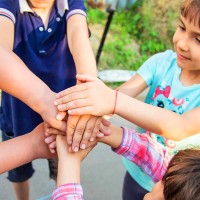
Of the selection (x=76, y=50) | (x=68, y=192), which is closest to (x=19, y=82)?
(x=76, y=50)

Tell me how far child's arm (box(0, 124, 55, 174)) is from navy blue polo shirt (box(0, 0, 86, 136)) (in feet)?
0.75

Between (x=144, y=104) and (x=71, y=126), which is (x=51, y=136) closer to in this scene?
(x=71, y=126)

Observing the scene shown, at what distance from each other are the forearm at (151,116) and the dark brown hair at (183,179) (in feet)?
0.78

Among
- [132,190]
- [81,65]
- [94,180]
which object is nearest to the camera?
[81,65]

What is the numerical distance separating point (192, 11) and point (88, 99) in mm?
392

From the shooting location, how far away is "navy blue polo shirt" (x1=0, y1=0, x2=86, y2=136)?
1248 millimetres

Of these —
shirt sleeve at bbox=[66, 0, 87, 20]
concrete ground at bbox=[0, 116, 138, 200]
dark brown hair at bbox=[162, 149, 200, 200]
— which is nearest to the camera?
dark brown hair at bbox=[162, 149, 200, 200]

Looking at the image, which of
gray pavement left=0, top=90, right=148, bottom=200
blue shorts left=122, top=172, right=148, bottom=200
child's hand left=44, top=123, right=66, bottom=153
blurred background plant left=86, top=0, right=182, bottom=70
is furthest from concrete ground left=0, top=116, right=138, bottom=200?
blurred background plant left=86, top=0, right=182, bottom=70

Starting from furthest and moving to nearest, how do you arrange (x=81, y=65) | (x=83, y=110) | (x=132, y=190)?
1. (x=132, y=190)
2. (x=81, y=65)
3. (x=83, y=110)

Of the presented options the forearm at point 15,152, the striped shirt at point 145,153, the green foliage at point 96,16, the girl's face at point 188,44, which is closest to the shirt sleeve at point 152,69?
the girl's face at point 188,44

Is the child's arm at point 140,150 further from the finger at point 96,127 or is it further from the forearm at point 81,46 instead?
the forearm at point 81,46

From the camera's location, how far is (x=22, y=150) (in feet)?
3.66

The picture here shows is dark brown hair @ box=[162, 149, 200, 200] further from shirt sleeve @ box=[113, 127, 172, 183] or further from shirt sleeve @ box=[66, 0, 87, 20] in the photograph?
shirt sleeve @ box=[66, 0, 87, 20]

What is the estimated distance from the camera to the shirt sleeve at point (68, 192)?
93cm
